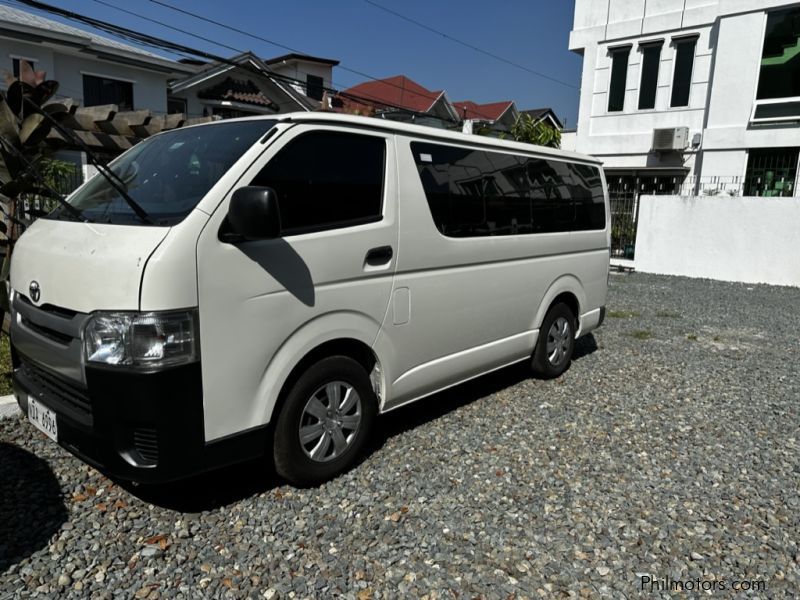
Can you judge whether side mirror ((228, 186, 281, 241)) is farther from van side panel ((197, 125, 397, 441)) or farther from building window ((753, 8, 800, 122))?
building window ((753, 8, 800, 122))

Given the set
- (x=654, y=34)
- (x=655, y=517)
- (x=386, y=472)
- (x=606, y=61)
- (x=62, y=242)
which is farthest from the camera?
(x=606, y=61)

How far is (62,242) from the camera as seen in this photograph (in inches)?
114

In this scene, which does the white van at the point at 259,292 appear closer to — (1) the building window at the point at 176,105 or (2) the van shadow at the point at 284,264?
(2) the van shadow at the point at 284,264

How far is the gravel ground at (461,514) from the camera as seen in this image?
2.57 metres

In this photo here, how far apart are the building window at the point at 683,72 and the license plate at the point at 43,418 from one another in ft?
57.2

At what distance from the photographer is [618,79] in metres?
17.2

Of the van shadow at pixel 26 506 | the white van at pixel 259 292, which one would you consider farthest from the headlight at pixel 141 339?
the van shadow at pixel 26 506

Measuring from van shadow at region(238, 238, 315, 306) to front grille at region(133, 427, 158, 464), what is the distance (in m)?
0.91

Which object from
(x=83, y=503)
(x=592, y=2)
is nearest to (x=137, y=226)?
(x=83, y=503)

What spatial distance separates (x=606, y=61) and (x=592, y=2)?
6.17ft

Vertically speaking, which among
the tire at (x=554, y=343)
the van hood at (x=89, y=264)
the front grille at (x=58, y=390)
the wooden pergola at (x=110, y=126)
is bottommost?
the tire at (x=554, y=343)

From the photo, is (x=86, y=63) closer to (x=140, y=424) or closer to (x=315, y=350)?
(x=315, y=350)

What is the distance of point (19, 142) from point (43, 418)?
3.16 metres

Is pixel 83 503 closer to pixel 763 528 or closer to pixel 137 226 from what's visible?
pixel 137 226
